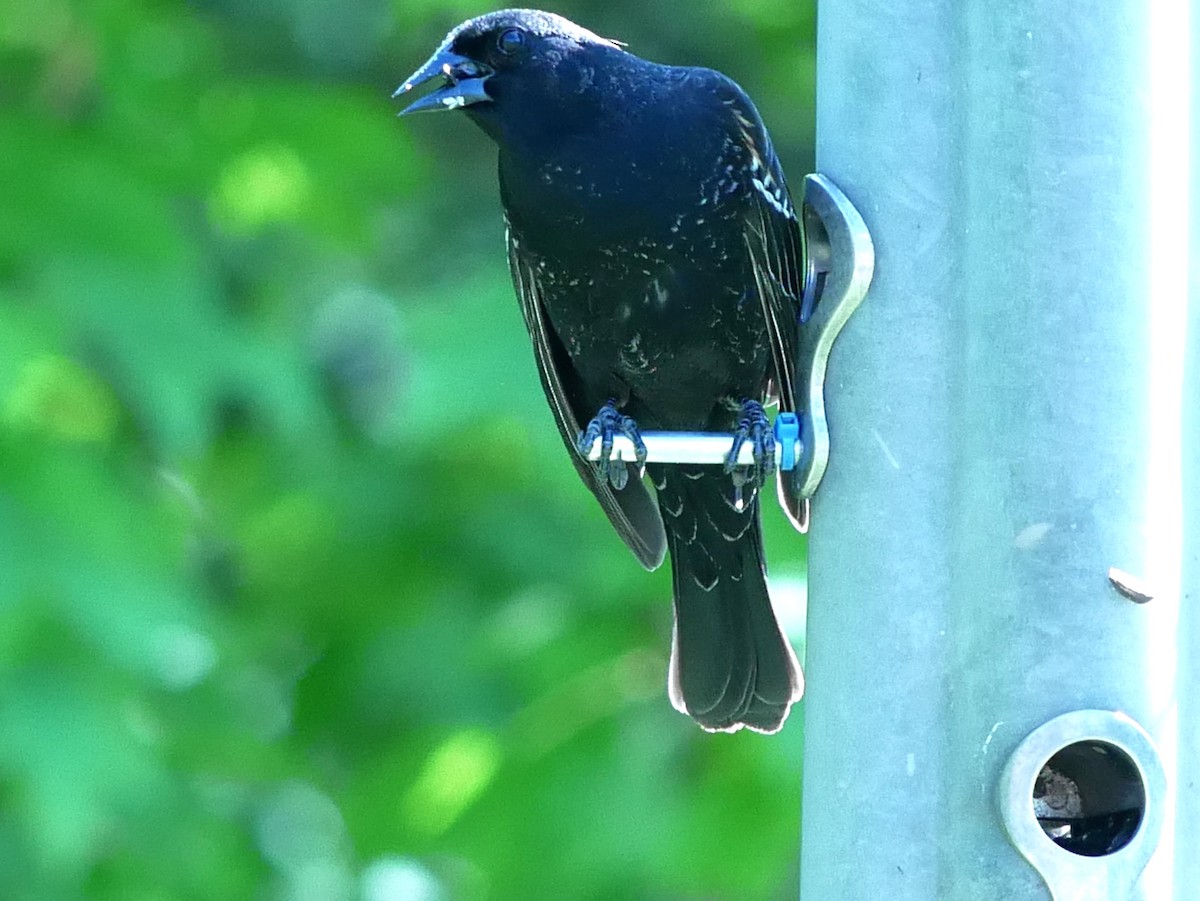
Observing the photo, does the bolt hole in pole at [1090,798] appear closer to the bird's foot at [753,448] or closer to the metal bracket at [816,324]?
the metal bracket at [816,324]

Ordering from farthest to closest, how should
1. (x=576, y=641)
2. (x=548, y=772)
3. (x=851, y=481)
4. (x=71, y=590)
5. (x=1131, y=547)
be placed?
(x=576, y=641) < (x=548, y=772) < (x=71, y=590) < (x=851, y=481) < (x=1131, y=547)

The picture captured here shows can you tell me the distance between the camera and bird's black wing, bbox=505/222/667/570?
13.1 feet

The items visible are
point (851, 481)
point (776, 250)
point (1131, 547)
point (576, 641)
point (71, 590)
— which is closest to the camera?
point (1131, 547)

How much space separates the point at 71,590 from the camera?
15.1 ft

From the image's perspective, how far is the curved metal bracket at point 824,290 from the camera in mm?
3012

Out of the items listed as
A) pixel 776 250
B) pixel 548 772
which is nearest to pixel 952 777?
pixel 776 250

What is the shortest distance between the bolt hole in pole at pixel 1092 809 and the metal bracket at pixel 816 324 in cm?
58

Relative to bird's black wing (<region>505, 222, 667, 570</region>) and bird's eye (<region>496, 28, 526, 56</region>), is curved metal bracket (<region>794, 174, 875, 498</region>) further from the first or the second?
bird's eye (<region>496, 28, 526, 56</region>)

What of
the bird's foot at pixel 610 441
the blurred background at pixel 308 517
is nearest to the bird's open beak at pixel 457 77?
the bird's foot at pixel 610 441

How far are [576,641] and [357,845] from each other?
791 mm

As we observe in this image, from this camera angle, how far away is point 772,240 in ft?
13.1

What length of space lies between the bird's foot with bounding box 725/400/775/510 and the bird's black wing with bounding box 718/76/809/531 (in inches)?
2.5

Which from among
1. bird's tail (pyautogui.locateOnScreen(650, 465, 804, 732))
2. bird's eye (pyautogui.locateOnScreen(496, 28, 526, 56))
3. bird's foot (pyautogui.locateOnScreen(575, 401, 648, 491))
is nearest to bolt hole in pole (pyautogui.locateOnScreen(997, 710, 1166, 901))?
bird's foot (pyautogui.locateOnScreen(575, 401, 648, 491))

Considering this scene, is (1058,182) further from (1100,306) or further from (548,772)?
(548,772)
